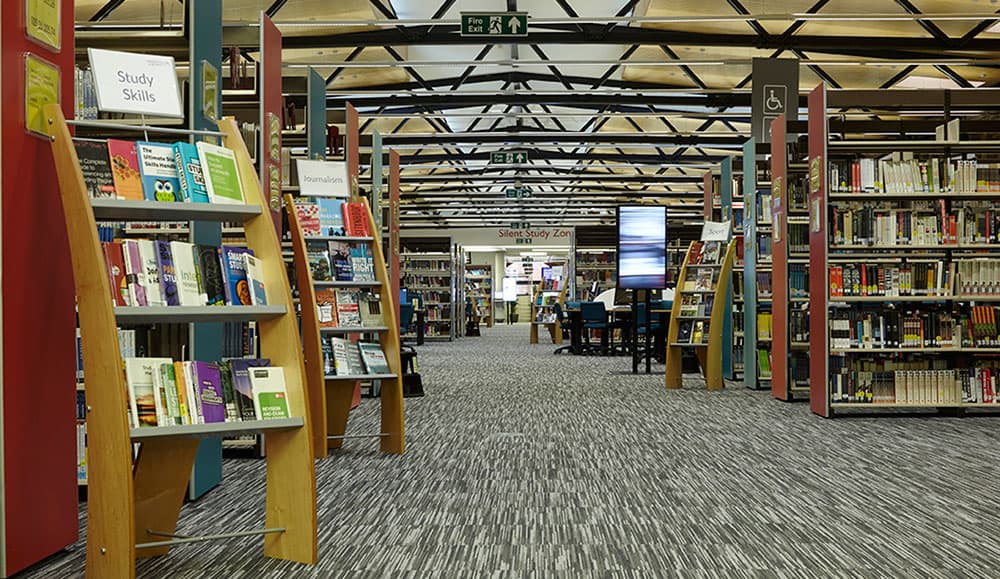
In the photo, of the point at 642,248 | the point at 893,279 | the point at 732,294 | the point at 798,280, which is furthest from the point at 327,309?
the point at 642,248

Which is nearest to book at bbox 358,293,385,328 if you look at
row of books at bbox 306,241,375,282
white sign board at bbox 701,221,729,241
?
row of books at bbox 306,241,375,282

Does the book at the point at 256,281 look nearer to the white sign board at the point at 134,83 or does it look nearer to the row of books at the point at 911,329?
the white sign board at the point at 134,83

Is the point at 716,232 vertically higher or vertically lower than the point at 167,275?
higher

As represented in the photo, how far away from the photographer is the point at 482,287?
31.0 metres

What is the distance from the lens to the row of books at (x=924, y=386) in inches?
280

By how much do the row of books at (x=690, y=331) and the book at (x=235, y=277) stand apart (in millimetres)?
6921

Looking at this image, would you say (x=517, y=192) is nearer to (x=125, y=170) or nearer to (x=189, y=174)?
(x=189, y=174)

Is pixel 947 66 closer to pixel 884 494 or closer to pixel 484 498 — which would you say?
pixel 884 494

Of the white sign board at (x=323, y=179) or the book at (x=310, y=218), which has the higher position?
the white sign board at (x=323, y=179)

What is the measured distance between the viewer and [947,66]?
42.7ft

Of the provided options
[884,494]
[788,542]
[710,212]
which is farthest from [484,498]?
[710,212]

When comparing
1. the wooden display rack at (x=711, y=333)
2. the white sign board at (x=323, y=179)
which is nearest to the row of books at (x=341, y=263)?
the white sign board at (x=323, y=179)

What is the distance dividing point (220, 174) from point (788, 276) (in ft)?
20.2

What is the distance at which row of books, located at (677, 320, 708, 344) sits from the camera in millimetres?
9586
